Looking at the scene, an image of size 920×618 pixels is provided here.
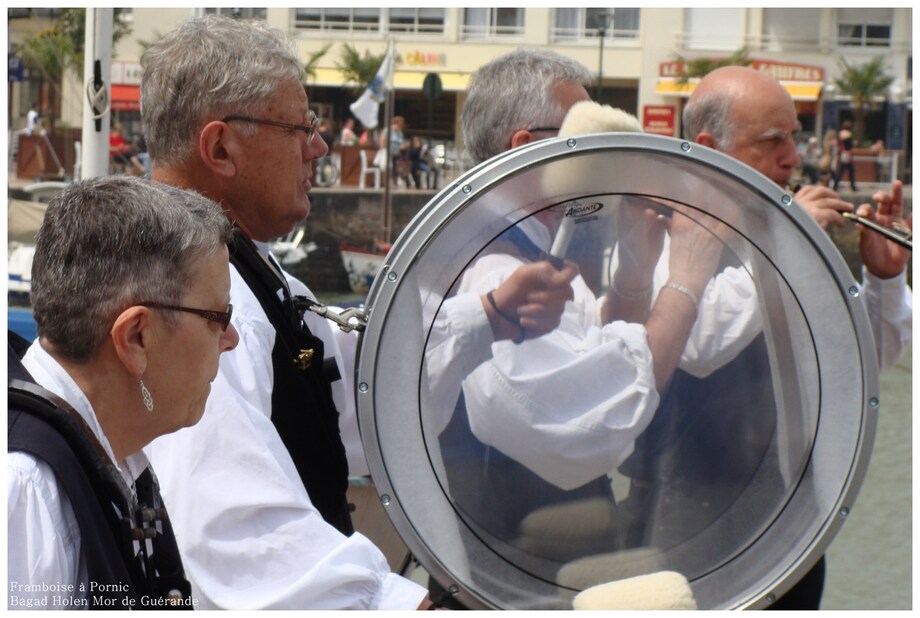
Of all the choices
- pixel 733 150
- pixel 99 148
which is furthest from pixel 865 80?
pixel 733 150

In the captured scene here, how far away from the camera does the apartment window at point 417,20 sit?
39156mm

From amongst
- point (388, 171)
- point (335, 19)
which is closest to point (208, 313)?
point (388, 171)

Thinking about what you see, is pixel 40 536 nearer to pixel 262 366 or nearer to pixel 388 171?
pixel 262 366

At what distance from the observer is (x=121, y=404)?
5.06 ft

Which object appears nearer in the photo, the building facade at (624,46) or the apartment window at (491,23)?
the building facade at (624,46)

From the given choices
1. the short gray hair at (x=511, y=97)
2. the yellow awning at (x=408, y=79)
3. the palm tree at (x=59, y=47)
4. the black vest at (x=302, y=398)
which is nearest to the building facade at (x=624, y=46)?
the yellow awning at (x=408, y=79)

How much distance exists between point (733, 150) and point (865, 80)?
35.6m

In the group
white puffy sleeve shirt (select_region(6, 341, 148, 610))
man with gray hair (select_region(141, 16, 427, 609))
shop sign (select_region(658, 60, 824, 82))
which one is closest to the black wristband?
man with gray hair (select_region(141, 16, 427, 609))

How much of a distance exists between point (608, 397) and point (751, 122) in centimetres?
122

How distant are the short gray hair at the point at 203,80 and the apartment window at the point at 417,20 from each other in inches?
1485

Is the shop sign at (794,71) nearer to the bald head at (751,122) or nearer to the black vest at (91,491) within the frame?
the bald head at (751,122)

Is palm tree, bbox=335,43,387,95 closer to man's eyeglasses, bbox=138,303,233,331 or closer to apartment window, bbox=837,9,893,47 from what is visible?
apartment window, bbox=837,9,893,47

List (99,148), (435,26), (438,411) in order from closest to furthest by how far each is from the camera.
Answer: (438,411)
(99,148)
(435,26)

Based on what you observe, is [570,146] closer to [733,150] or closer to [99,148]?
[733,150]
